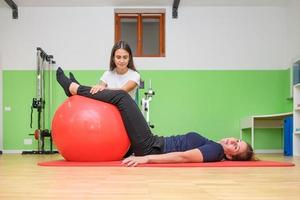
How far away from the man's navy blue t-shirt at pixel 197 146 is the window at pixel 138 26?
3966 millimetres

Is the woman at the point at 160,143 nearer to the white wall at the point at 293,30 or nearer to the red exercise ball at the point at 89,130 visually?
the red exercise ball at the point at 89,130

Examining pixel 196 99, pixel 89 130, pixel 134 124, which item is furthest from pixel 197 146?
pixel 196 99

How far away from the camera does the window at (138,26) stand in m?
6.81

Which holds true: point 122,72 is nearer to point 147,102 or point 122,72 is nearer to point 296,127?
point 147,102

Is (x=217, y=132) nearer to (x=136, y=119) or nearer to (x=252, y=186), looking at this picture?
(x=136, y=119)

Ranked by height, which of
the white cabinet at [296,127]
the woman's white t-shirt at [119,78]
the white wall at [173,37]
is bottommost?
the white cabinet at [296,127]

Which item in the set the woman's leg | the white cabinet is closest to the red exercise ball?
the woman's leg

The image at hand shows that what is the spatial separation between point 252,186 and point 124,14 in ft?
18.3

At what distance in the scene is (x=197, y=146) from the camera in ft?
9.59

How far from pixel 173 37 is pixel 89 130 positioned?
13.6 feet

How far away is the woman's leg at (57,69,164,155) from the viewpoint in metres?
2.89

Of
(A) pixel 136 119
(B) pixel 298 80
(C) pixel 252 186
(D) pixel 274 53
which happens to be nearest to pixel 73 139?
(A) pixel 136 119

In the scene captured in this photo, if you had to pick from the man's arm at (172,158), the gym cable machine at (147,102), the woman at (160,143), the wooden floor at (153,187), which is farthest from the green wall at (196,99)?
the wooden floor at (153,187)

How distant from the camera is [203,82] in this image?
21.9 feet
